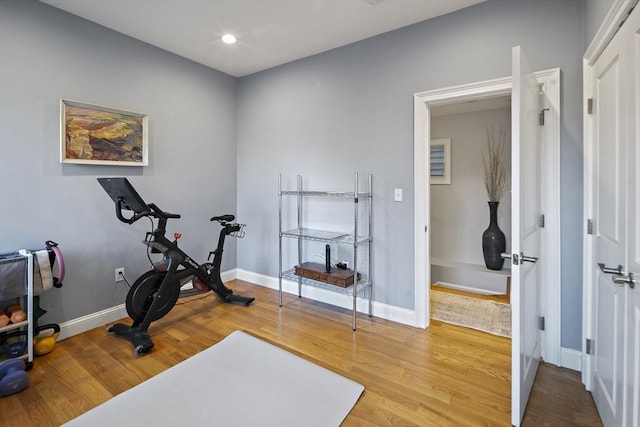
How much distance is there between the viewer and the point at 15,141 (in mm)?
2260

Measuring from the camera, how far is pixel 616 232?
1.44 m

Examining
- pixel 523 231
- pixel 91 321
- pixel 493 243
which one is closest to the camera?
pixel 523 231

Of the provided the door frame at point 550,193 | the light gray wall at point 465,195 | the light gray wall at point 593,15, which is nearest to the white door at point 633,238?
the light gray wall at point 593,15

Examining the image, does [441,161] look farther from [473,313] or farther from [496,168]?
[473,313]

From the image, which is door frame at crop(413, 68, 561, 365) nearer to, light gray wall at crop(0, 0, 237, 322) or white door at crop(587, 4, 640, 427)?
white door at crop(587, 4, 640, 427)

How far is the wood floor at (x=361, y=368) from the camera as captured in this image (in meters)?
1.69

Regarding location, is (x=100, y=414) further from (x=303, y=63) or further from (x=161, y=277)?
(x=303, y=63)

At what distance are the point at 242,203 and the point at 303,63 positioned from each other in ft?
6.15

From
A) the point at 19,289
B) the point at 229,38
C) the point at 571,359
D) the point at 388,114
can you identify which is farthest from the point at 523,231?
the point at 19,289

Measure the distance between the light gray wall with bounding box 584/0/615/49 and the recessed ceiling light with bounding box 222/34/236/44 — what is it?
271cm

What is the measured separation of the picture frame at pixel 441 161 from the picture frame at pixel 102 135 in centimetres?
379

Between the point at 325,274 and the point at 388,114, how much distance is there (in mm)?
1627

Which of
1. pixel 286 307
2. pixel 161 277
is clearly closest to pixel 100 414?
pixel 161 277

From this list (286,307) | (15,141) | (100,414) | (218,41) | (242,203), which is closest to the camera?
(100,414)
